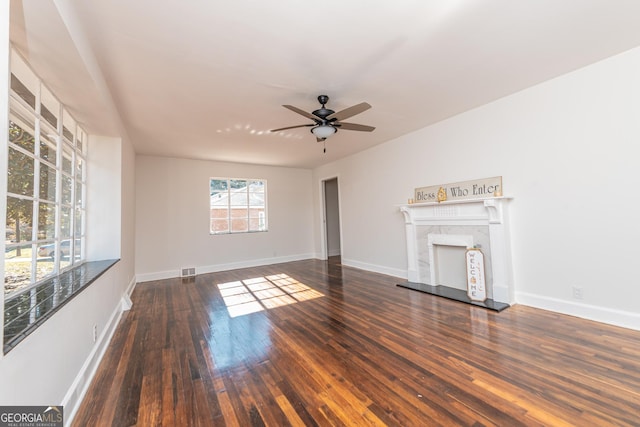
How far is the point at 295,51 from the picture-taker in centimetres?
225

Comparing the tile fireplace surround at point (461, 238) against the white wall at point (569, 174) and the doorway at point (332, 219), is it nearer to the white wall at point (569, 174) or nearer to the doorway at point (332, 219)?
the white wall at point (569, 174)

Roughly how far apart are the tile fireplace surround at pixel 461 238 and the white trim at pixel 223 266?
3438mm

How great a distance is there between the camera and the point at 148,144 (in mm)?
4551

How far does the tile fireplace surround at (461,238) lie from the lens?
3.24 meters

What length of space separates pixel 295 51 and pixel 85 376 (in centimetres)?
312

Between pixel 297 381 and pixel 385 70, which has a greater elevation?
pixel 385 70

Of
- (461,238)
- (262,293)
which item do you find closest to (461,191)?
(461,238)

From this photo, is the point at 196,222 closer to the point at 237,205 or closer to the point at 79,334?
the point at 237,205

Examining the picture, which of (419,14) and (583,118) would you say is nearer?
(419,14)

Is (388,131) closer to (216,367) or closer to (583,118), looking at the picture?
(583,118)

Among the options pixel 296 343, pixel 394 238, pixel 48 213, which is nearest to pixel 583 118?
pixel 394 238

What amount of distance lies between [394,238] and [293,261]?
3.07m

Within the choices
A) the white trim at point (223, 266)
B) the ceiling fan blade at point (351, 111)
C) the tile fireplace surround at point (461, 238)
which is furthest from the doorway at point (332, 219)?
the ceiling fan blade at point (351, 111)

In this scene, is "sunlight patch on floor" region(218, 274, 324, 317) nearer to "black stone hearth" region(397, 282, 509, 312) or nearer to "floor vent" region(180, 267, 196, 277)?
"floor vent" region(180, 267, 196, 277)
